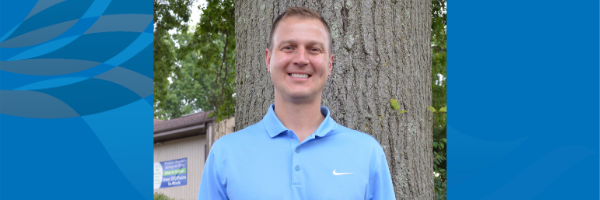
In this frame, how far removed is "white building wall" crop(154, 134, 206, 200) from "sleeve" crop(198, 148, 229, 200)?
17.1 metres

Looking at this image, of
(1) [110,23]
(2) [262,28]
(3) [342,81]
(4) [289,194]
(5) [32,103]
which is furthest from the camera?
(1) [110,23]

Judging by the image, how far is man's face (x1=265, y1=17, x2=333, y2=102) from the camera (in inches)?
79.6

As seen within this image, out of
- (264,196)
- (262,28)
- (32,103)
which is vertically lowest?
(264,196)

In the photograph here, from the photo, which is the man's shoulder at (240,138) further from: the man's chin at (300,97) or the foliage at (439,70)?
the foliage at (439,70)

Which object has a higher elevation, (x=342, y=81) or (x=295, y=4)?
(x=295, y=4)

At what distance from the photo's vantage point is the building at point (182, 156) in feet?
61.8

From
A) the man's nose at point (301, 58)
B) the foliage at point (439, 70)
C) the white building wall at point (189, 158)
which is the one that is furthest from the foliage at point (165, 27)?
the white building wall at point (189, 158)

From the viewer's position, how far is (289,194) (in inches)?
78.4

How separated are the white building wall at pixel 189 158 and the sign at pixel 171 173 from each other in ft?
0.56

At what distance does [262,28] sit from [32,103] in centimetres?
254

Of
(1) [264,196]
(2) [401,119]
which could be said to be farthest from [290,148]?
(2) [401,119]

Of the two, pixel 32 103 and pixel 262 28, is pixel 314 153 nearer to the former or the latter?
pixel 262 28

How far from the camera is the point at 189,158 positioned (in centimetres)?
1959

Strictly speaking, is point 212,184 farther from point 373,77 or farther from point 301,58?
point 373,77
